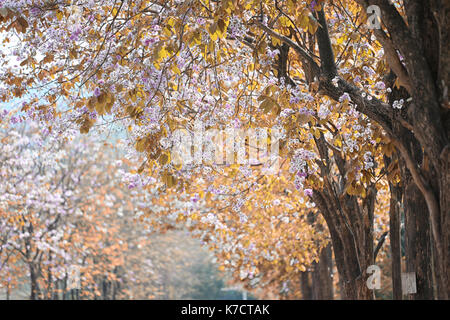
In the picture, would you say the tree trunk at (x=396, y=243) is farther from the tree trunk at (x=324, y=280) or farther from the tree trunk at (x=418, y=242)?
the tree trunk at (x=324, y=280)

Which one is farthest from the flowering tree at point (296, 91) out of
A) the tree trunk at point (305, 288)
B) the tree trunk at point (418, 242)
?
the tree trunk at point (305, 288)

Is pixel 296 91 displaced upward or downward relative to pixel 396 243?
upward

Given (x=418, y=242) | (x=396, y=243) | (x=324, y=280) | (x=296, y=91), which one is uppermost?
(x=296, y=91)

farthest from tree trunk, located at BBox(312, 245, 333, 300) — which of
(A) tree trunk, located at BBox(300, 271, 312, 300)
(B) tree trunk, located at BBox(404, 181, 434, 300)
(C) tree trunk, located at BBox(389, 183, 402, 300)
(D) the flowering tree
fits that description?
(B) tree trunk, located at BBox(404, 181, 434, 300)

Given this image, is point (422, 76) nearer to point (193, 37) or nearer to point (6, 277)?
point (193, 37)

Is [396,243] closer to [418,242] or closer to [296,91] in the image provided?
[418,242]

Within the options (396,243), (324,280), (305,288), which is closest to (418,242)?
(396,243)

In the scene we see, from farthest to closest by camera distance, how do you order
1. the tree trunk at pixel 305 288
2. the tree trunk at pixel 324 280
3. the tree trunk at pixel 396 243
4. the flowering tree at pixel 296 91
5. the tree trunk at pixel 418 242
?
the tree trunk at pixel 305 288 < the tree trunk at pixel 324 280 < the tree trunk at pixel 396 243 < the tree trunk at pixel 418 242 < the flowering tree at pixel 296 91

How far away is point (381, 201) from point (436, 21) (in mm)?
10672

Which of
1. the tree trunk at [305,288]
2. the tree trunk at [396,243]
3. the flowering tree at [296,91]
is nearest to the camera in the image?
the flowering tree at [296,91]

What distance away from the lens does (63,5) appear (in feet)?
20.9
